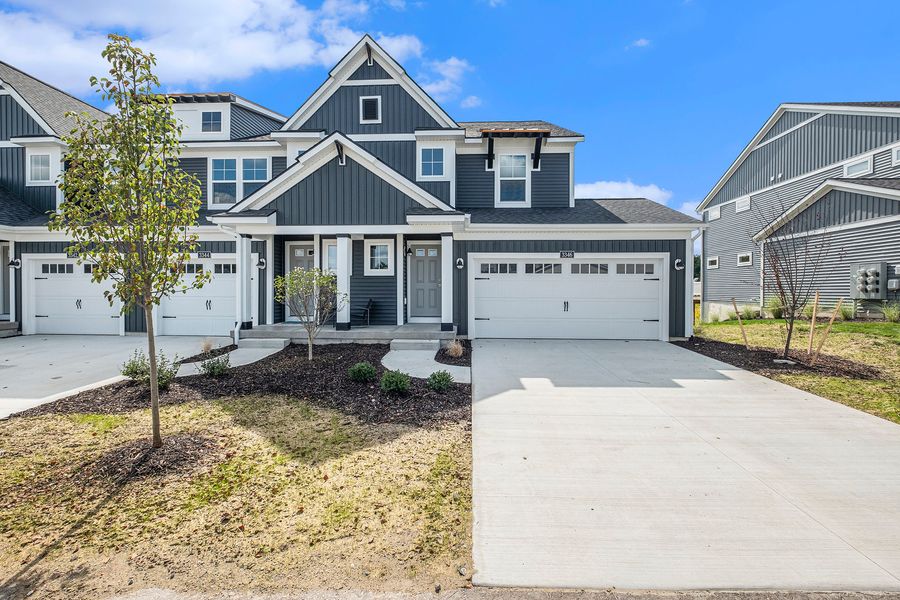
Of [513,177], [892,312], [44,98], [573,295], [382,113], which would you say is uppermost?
[44,98]

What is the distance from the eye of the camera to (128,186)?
13.1 ft

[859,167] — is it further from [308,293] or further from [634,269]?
[308,293]

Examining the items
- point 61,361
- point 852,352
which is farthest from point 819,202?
point 61,361

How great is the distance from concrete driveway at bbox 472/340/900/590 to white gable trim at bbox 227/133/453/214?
566 cm

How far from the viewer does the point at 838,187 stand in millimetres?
14461

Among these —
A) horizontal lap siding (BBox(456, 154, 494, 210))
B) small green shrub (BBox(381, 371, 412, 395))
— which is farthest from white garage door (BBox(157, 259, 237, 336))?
small green shrub (BBox(381, 371, 412, 395))

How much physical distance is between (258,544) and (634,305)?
11.0 metres

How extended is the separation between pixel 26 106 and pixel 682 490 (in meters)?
19.6

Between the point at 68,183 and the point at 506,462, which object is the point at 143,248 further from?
the point at 506,462

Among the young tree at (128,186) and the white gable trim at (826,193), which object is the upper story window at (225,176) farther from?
the white gable trim at (826,193)

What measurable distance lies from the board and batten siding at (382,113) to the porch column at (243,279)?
4326 mm

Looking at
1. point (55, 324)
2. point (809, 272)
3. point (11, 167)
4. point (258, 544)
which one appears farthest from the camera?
point (809, 272)

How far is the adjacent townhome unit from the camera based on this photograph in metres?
10.7

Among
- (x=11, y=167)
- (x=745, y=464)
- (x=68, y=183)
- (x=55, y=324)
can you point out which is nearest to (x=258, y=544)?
(x=68, y=183)
